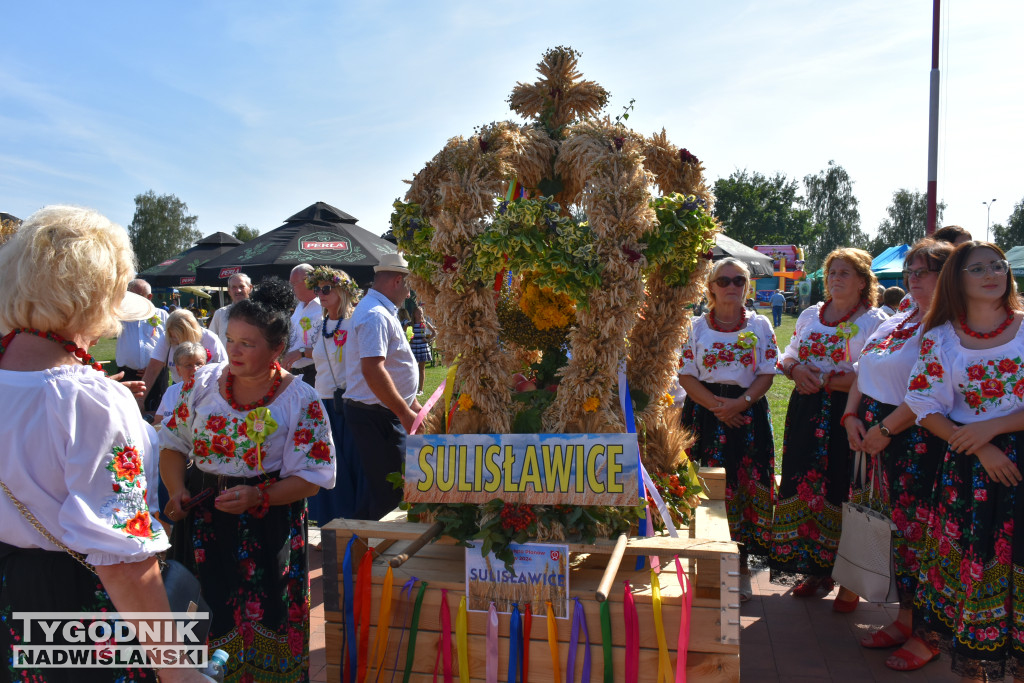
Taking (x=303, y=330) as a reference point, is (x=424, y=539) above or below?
below

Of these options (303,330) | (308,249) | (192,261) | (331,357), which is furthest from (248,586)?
(192,261)

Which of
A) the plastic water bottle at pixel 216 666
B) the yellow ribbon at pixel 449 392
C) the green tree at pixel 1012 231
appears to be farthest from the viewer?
the green tree at pixel 1012 231

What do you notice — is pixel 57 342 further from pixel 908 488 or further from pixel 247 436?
pixel 908 488

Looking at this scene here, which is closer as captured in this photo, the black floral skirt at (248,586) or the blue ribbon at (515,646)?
the blue ribbon at (515,646)

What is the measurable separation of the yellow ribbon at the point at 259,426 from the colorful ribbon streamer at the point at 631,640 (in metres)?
1.46

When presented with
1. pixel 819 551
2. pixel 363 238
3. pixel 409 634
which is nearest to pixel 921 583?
pixel 819 551

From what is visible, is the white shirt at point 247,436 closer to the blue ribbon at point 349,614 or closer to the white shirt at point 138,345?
the blue ribbon at point 349,614

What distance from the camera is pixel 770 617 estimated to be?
397 centimetres

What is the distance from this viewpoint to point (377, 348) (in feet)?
14.1

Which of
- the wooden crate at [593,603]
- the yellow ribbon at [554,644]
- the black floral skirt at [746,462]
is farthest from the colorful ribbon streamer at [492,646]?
the black floral skirt at [746,462]

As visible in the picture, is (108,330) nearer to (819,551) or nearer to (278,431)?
(278,431)

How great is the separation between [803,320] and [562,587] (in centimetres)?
282

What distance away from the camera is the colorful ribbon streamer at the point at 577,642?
2377 millimetres

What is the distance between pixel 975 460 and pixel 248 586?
3.10 m
